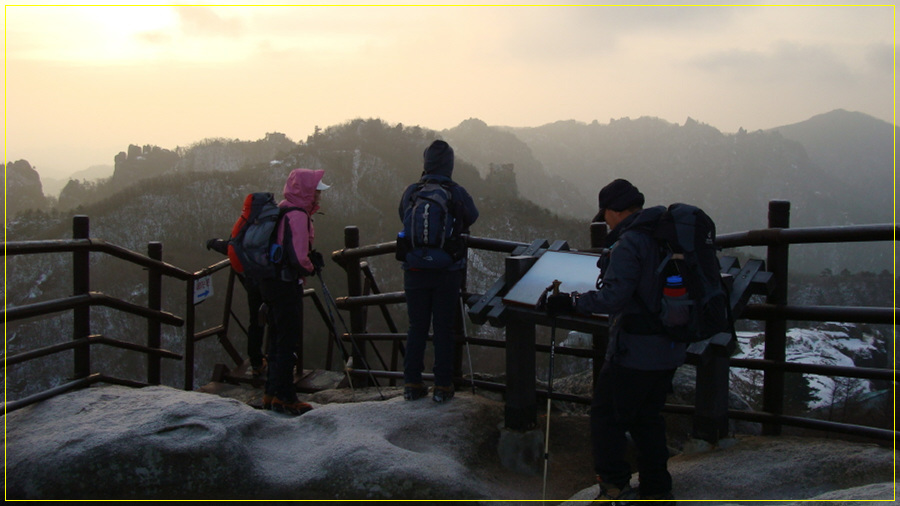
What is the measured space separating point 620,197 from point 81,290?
158 inches

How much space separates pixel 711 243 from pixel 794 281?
90.6 m

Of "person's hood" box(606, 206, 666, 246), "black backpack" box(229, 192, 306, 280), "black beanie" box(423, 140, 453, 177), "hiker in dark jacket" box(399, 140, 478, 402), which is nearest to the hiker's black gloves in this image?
"black backpack" box(229, 192, 306, 280)

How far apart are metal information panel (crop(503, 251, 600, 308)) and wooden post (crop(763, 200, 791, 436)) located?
1.07 m

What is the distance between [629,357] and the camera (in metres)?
3.28

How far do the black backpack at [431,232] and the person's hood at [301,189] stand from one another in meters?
0.81

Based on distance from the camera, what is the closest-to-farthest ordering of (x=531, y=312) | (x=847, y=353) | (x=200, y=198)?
1. (x=531, y=312)
2. (x=847, y=353)
3. (x=200, y=198)

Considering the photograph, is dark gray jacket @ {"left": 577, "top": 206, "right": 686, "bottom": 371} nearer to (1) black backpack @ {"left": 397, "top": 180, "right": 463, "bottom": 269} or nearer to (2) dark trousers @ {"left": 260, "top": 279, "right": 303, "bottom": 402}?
(1) black backpack @ {"left": 397, "top": 180, "right": 463, "bottom": 269}

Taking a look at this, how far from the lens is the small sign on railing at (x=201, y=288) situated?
721 centimetres

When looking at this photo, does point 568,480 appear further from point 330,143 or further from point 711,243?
point 330,143

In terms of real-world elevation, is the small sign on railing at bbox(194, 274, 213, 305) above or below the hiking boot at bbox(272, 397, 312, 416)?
above

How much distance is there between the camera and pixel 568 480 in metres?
4.26

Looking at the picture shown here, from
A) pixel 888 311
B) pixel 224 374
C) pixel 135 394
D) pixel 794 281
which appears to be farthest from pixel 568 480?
pixel 794 281

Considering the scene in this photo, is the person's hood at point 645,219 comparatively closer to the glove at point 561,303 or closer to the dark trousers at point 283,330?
the glove at point 561,303

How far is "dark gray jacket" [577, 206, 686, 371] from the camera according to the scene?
10.5ft
